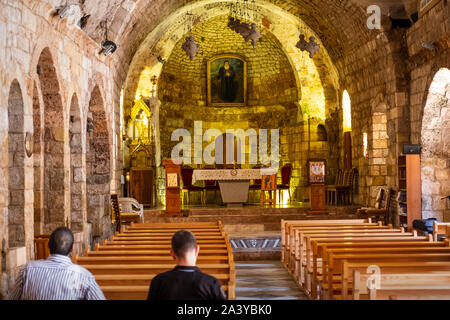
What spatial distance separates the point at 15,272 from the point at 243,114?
41.7 feet

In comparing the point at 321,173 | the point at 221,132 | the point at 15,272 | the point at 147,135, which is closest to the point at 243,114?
the point at 221,132

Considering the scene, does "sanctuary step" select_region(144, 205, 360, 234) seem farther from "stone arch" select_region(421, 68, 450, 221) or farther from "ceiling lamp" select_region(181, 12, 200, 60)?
"ceiling lamp" select_region(181, 12, 200, 60)

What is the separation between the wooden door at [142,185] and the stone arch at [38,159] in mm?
6399

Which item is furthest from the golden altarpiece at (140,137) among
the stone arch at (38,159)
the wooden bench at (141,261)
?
the wooden bench at (141,261)

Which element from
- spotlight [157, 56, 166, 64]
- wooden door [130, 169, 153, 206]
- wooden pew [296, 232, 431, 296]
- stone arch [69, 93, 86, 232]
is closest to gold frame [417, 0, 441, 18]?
wooden pew [296, 232, 431, 296]

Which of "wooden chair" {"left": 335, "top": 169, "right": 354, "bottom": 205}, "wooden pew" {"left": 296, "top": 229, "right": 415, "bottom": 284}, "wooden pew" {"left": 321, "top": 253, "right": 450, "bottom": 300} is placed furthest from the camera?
"wooden chair" {"left": 335, "top": 169, "right": 354, "bottom": 205}

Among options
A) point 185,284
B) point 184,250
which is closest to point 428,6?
point 184,250

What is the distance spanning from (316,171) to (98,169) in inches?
189

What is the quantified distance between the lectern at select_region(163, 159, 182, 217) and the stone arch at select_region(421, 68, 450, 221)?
508cm

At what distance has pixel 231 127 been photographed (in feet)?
58.7

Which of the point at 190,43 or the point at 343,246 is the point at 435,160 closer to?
the point at 343,246

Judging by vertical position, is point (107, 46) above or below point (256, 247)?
above

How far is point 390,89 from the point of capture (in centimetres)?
1187

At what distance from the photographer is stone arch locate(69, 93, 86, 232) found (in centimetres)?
931
